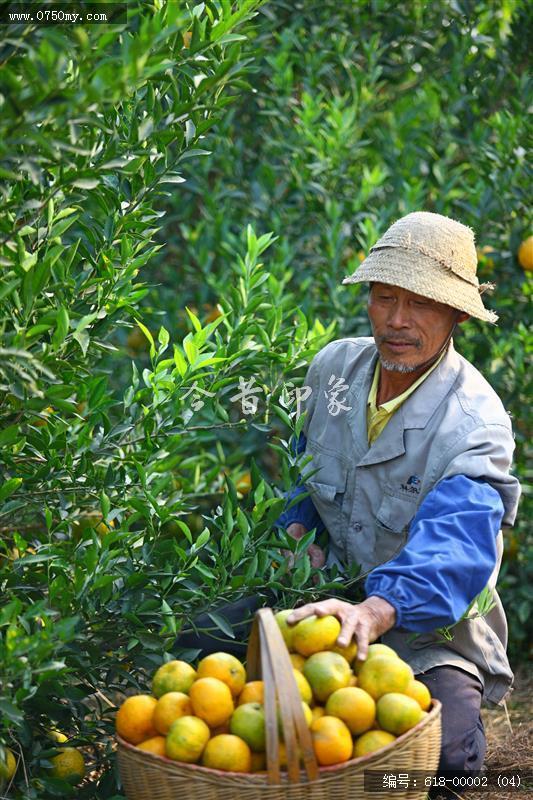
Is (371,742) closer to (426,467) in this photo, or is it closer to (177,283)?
(426,467)

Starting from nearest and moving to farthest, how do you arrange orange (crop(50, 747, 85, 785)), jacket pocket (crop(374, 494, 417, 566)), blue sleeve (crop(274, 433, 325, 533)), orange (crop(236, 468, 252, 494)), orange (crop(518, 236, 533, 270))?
orange (crop(50, 747, 85, 785)), jacket pocket (crop(374, 494, 417, 566)), blue sleeve (crop(274, 433, 325, 533)), orange (crop(236, 468, 252, 494)), orange (crop(518, 236, 533, 270))

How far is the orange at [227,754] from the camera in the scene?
84.4 inches

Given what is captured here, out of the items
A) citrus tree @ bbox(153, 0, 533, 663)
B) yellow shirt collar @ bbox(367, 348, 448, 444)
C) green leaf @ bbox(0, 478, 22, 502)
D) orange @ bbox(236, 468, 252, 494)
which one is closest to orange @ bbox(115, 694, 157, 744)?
green leaf @ bbox(0, 478, 22, 502)

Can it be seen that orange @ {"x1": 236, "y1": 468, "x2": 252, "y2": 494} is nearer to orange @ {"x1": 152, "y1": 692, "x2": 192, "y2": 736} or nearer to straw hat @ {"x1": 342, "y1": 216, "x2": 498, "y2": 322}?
straw hat @ {"x1": 342, "y1": 216, "x2": 498, "y2": 322}

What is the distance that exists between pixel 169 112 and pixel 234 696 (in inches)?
53.1

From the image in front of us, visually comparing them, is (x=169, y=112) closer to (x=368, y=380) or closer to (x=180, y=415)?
(x=180, y=415)

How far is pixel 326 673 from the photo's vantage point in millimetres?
2277

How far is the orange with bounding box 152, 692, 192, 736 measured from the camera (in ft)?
7.35

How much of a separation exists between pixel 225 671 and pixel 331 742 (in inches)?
11.4

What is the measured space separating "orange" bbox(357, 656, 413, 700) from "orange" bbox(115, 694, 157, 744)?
46cm

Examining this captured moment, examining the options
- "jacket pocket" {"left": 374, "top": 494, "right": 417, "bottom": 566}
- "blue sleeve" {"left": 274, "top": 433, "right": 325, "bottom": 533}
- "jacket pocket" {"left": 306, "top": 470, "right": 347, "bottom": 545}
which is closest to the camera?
"jacket pocket" {"left": 374, "top": 494, "right": 417, "bottom": 566}

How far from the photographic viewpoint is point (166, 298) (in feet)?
15.3

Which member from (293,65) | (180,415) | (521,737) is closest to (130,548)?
(180,415)

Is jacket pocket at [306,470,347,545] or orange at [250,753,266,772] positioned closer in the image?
orange at [250,753,266,772]
